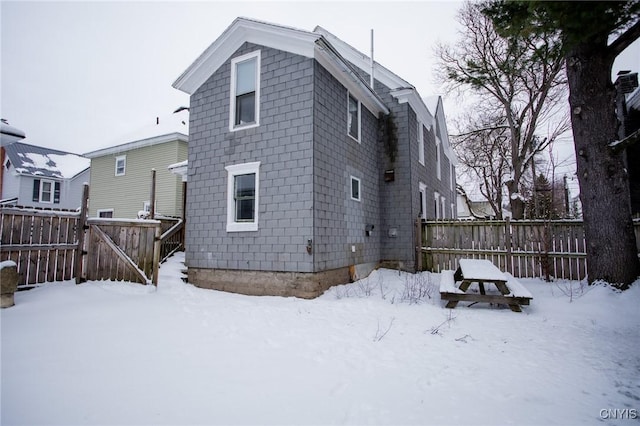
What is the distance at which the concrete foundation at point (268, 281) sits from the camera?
7562 millimetres

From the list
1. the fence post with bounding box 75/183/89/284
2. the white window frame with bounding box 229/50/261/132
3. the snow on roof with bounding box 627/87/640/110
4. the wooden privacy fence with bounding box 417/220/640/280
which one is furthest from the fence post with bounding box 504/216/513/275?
the fence post with bounding box 75/183/89/284

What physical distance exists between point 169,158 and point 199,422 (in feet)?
55.1

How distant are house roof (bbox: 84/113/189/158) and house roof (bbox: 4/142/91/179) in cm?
701

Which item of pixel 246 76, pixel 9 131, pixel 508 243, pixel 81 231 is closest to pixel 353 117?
pixel 246 76

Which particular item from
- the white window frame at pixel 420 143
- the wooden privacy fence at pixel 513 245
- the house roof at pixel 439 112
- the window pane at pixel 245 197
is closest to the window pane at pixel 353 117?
the window pane at pixel 245 197

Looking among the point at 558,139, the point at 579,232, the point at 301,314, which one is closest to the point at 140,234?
the point at 301,314

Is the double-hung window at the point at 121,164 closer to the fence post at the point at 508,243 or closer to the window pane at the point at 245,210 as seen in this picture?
the window pane at the point at 245,210

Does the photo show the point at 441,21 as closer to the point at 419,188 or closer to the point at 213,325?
the point at 419,188

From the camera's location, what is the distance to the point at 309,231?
754cm

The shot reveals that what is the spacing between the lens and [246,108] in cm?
889

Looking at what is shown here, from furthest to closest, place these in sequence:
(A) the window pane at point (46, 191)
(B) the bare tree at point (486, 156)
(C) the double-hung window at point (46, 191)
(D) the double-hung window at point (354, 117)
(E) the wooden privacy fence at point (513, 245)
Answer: (A) the window pane at point (46, 191), (C) the double-hung window at point (46, 191), (B) the bare tree at point (486, 156), (D) the double-hung window at point (354, 117), (E) the wooden privacy fence at point (513, 245)

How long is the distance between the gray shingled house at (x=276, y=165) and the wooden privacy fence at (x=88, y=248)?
1.57 metres

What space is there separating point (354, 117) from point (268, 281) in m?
5.83

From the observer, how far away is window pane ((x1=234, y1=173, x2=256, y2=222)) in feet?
27.8
